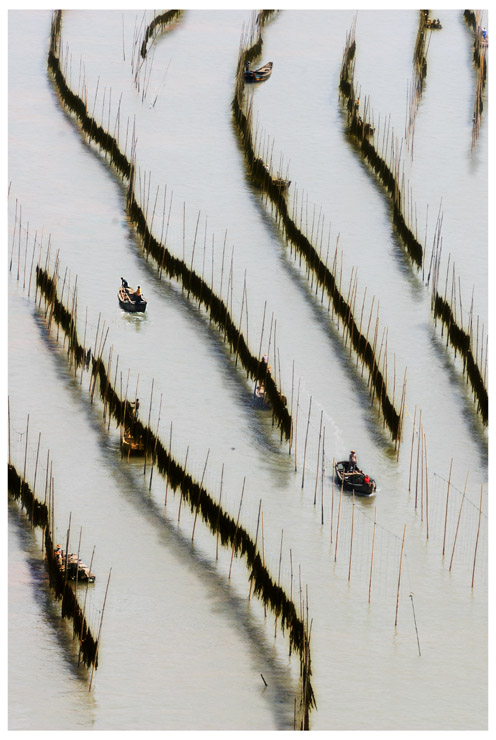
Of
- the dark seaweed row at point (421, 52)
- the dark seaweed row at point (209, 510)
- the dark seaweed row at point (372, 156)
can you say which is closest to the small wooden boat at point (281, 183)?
the dark seaweed row at point (372, 156)

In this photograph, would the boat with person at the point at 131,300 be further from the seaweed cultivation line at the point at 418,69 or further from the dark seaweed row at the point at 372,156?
the seaweed cultivation line at the point at 418,69

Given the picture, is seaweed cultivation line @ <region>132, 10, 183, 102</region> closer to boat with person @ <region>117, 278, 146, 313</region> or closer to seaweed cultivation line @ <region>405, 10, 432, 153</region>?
seaweed cultivation line @ <region>405, 10, 432, 153</region>

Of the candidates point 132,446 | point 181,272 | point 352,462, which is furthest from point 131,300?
point 352,462

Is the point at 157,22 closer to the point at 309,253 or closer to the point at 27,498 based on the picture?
the point at 309,253

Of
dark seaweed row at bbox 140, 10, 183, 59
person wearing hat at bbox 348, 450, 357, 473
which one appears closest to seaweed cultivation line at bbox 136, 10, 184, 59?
dark seaweed row at bbox 140, 10, 183, 59
